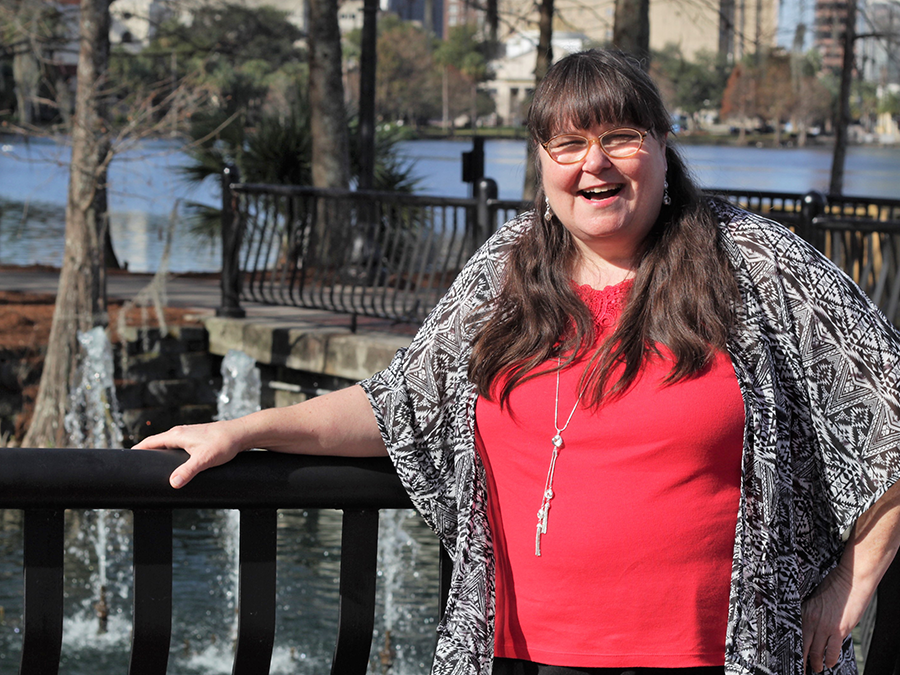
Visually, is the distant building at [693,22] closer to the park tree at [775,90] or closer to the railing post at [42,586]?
the park tree at [775,90]

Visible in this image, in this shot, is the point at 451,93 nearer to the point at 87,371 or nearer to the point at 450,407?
the point at 87,371

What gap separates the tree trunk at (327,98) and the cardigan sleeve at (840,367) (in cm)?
1045

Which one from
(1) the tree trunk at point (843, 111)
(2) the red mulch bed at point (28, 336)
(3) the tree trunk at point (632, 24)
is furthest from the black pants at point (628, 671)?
(1) the tree trunk at point (843, 111)

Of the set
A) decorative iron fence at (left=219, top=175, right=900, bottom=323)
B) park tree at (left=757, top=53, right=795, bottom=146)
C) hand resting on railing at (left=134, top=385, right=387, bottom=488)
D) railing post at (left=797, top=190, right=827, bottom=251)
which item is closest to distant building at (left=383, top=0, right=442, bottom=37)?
park tree at (left=757, top=53, right=795, bottom=146)

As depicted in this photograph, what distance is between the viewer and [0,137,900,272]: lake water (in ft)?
27.1

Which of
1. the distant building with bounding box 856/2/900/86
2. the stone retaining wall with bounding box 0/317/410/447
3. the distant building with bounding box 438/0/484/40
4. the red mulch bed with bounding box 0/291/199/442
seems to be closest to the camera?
the stone retaining wall with bounding box 0/317/410/447

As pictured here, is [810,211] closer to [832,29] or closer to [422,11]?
[832,29]

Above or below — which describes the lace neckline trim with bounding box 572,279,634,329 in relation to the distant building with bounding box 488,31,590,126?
below

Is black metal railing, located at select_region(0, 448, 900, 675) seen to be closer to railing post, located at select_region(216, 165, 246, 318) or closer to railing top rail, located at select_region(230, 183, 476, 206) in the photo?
railing top rail, located at select_region(230, 183, 476, 206)

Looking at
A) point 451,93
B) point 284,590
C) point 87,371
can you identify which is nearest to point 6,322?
point 87,371

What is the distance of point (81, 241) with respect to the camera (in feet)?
28.3

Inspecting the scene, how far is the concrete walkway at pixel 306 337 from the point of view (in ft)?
26.7

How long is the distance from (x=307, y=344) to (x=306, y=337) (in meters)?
0.06

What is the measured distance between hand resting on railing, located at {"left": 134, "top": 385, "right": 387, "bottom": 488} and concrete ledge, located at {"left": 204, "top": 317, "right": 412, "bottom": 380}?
590 cm
